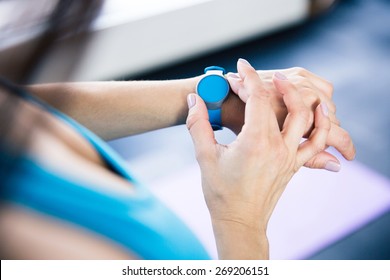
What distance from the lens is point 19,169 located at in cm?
47

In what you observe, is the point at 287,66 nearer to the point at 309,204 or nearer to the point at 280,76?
the point at 309,204

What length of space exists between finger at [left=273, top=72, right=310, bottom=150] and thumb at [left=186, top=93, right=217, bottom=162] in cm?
11

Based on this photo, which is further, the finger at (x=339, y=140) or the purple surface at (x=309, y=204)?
the purple surface at (x=309, y=204)

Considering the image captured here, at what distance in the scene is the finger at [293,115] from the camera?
2.39 feet

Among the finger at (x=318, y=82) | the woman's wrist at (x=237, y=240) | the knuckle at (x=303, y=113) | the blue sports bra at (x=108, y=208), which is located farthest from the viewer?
the finger at (x=318, y=82)

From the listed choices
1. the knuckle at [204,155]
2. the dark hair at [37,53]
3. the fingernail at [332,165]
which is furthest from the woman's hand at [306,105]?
the dark hair at [37,53]

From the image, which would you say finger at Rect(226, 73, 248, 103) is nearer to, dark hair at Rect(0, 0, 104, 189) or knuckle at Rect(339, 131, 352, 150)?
knuckle at Rect(339, 131, 352, 150)

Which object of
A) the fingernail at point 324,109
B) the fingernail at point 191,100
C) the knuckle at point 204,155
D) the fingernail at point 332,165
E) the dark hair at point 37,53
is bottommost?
the dark hair at point 37,53

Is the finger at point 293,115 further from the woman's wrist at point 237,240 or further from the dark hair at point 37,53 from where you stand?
the dark hair at point 37,53

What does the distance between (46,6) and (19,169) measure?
19 centimetres

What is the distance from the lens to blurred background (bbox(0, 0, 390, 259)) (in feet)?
3.95

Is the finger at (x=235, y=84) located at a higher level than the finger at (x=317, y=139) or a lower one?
higher

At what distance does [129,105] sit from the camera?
0.85 metres

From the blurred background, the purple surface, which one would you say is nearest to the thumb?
the blurred background
